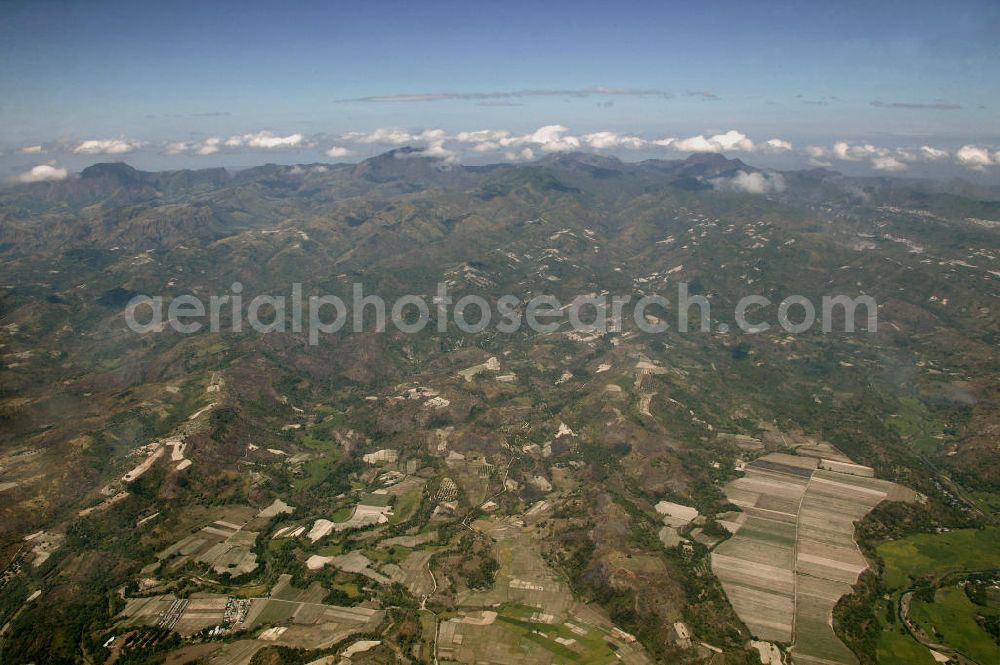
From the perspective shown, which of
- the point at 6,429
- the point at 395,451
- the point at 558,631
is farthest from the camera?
the point at 395,451

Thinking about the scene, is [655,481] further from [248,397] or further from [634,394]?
[248,397]

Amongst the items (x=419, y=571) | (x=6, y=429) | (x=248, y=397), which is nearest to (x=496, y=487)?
(x=419, y=571)

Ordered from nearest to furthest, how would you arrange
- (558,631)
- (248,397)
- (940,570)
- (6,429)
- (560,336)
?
(558,631) < (940,570) < (6,429) < (248,397) < (560,336)

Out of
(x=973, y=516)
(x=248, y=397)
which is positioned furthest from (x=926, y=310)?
(x=248, y=397)

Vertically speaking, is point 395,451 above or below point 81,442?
below

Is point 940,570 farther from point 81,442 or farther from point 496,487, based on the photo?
point 81,442

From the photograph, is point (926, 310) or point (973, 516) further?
point (926, 310)
